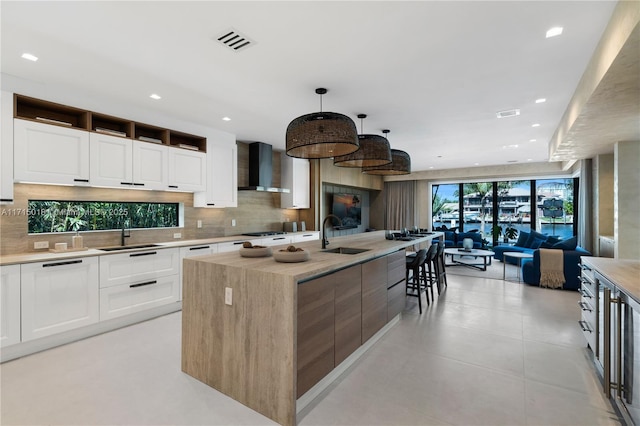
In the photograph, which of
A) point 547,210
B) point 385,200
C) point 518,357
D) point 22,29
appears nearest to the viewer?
point 22,29

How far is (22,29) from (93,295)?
244 centimetres

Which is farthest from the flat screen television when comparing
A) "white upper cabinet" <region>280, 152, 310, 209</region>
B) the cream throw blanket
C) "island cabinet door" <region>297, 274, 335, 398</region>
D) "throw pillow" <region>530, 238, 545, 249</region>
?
"island cabinet door" <region>297, 274, 335, 398</region>

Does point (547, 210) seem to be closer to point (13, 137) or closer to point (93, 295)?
point (93, 295)

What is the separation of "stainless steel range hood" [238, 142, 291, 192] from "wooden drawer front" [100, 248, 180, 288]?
6.64 ft

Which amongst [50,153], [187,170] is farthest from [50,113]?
[187,170]

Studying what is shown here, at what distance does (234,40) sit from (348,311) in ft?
7.50

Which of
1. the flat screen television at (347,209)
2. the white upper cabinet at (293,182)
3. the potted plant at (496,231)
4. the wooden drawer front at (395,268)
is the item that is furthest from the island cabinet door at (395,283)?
the potted plant at (496,231)

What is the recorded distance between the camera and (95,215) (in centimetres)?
385

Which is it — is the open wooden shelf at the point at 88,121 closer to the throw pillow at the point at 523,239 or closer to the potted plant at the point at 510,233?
the throw pillow at the point at 523,239

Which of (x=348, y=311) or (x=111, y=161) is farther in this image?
(x=111, y=161)

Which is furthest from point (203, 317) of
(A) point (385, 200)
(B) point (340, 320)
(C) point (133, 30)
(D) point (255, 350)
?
(A) point (385, 200)

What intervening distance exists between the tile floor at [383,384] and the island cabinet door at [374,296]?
8.7 inches

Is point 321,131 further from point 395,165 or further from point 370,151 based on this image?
point 395,165

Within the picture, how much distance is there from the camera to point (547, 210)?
8.66m
